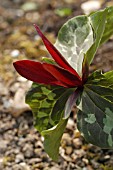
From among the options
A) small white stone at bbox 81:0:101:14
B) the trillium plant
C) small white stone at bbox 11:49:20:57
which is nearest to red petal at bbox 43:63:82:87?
the trillium plant

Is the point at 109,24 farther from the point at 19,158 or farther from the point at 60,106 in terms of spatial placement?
the point at 19,158

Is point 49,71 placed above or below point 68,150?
above

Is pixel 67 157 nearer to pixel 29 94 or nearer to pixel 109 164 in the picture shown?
pixel 109 164

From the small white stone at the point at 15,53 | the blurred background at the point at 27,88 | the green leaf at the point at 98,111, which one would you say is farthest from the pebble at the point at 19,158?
the small white stone at the point at 15,53

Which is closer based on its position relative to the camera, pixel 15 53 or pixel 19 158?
pixel 19 158

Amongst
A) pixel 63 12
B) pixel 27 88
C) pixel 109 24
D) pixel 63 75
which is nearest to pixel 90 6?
pixel 63 12

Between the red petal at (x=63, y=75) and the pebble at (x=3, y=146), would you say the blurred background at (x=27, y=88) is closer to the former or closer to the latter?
the pebble at (x=3, y=146)

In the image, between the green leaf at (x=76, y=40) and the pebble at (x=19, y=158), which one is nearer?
the green leaf at (x=76, y=40)
